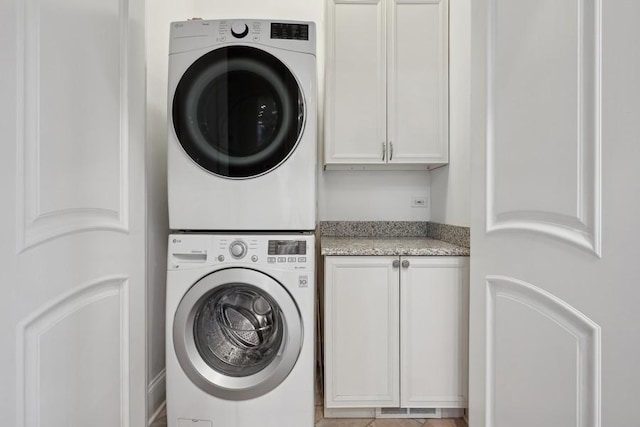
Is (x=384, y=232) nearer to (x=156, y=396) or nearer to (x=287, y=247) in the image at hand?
(x=287, y=247)

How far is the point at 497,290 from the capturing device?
3.15 ft

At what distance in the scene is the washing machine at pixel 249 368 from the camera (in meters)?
1.38

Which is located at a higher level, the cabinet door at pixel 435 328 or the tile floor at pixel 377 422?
the cabinet door at pixel 435 328

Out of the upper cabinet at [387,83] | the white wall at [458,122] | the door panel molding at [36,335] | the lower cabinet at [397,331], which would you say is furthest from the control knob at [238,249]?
the white wall at [458,122]

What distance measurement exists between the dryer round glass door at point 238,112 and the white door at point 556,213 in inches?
30.0

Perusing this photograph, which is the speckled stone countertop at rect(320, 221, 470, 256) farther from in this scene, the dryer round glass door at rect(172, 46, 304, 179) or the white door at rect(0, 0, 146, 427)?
the white door at rect(0, 0, 146, 427)

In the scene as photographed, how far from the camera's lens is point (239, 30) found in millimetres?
1420

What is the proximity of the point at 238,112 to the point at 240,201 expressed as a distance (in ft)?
1.30

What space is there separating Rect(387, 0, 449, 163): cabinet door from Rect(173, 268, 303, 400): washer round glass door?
41.4 inches

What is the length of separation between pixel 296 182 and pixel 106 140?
72 cm

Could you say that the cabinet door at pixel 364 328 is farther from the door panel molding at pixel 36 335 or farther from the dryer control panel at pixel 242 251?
the door panel molding at pixel 36 335

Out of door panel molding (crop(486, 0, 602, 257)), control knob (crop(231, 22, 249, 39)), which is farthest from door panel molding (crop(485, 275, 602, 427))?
control knob (crop(231, 22, 249, 39))

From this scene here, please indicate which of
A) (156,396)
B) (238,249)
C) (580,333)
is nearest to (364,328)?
(238,249)

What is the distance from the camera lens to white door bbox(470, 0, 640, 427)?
57 centimetres
